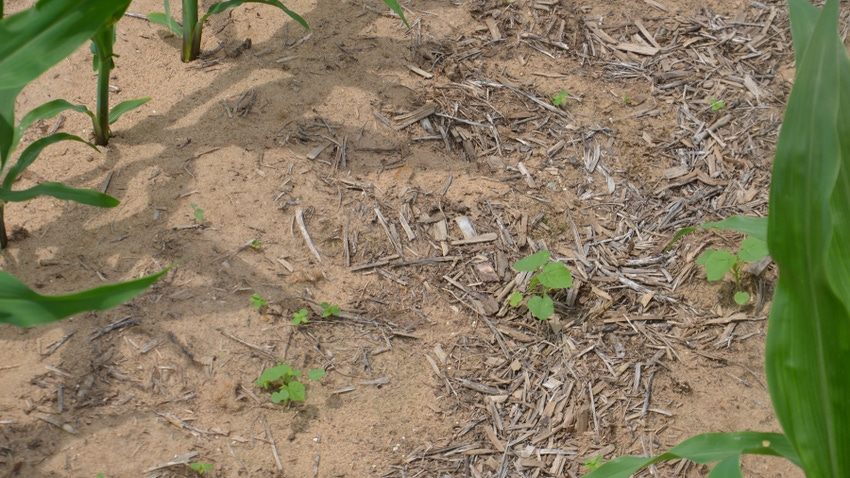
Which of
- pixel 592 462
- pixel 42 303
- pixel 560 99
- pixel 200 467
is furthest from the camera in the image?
pixel 560 99

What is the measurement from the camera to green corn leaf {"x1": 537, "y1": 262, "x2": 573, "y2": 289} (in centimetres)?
259

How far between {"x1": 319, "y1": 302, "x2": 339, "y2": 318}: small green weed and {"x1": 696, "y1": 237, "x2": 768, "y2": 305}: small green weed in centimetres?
138

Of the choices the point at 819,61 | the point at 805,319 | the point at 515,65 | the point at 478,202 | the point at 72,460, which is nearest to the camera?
the point at 819,61

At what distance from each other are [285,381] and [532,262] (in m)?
0.99

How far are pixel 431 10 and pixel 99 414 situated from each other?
2545 millimetres

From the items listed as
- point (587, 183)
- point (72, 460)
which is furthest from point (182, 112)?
point (587, 183)

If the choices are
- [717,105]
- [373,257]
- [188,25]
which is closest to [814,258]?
[373,257]

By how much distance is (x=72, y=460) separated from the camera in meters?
2.14

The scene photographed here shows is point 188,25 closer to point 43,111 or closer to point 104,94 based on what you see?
point 104,94

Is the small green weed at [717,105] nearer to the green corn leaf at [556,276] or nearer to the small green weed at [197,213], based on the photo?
the green corn leaf at [556,276]

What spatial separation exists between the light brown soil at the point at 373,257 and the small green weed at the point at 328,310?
4 cm

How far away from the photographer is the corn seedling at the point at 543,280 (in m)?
2.59

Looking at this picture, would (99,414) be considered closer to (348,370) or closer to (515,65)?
(348,370)

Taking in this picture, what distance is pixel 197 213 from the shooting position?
275cm
